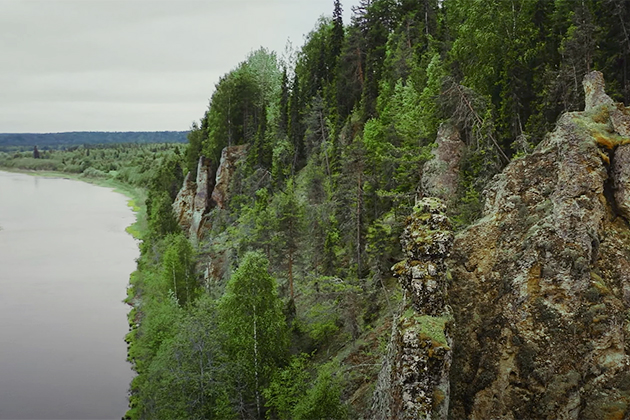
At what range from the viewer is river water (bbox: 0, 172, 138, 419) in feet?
122

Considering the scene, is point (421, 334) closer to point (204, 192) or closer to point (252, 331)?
point (252, 331)

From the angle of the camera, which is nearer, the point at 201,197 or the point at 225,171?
the point at 225,171

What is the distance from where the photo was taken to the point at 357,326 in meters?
24.3

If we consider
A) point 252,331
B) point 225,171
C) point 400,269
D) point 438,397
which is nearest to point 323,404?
point 252,331

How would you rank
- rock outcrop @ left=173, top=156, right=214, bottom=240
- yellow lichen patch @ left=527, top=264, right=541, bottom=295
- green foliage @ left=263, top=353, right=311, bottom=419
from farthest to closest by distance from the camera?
rock outcrop @ left=173, top=156, right=214, bottom=240
green foliage @ left=263, top=353, right=311, bottom=419
yellow lichen patch @ left=527, top=264, right=541, bottom=295

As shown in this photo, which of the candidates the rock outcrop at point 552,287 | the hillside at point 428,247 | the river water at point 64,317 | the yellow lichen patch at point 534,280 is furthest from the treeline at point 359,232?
the yellow lichen patch at point 534,280

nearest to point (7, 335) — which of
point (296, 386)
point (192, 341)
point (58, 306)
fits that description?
point (58, 306)

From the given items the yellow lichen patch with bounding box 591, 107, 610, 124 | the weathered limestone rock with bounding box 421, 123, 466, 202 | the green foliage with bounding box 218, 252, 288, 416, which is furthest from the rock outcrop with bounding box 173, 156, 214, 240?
the yellow lichen patch with bounding box 591, 107, 610, 124

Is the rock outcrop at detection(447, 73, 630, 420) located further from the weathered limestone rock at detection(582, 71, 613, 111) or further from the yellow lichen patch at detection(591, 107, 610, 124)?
the weathered limestone rock at detection(582, 71, 613, 111)

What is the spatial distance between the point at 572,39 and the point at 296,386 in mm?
20886

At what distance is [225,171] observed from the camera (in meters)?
63.7

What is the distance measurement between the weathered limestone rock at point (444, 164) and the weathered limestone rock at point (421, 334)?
12.1m

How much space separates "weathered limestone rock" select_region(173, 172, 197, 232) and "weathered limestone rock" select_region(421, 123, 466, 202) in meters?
49.2

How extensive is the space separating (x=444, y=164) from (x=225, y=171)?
1683 inches
